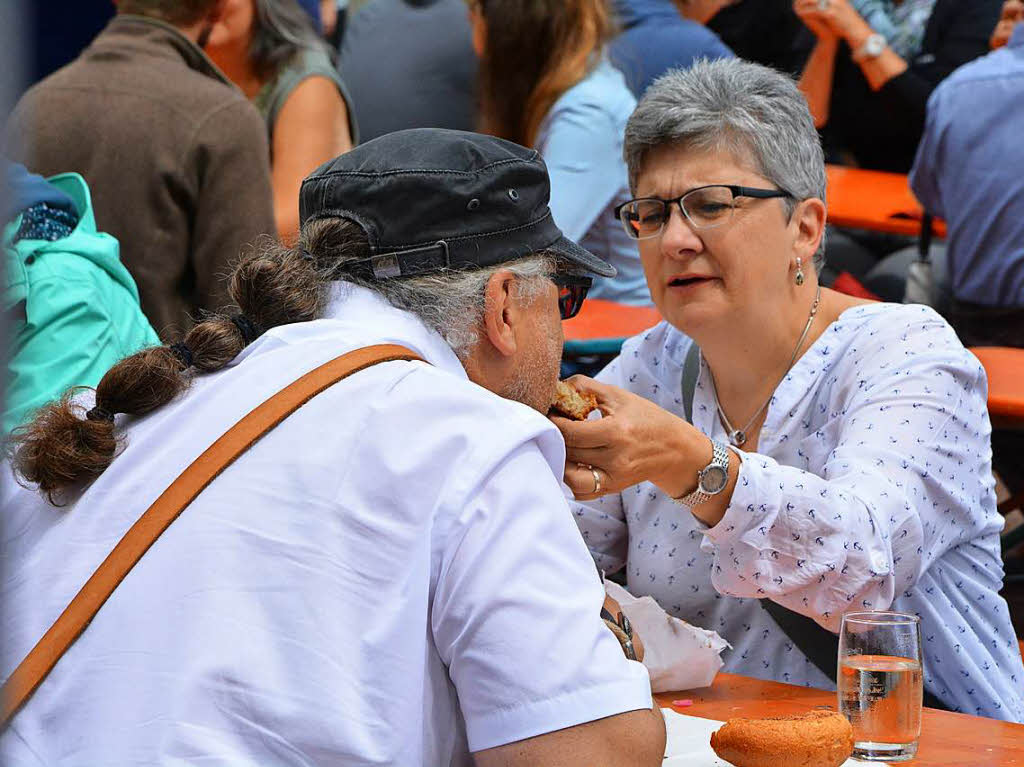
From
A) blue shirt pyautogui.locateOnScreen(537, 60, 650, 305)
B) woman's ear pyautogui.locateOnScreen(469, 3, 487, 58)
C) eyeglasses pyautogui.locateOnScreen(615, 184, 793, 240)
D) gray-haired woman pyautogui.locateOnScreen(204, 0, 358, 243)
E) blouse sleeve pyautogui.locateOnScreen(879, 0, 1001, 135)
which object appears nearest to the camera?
eyeglasses pyautogui.locateOnScreen(615, 184, 793, 240)

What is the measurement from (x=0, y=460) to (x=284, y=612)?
2.51 feet

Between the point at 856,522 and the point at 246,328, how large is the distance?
3.20 ft

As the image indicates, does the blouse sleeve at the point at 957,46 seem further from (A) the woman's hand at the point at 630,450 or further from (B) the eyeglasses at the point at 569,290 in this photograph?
(B) the eyeglasses at the point at 569,290

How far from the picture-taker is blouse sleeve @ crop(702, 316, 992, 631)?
204cm

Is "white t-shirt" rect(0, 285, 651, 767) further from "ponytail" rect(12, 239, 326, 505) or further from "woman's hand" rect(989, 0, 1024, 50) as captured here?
"woman's hand" rect(989, 0, 1024, 50)

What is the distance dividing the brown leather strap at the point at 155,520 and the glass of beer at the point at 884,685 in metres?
0.78

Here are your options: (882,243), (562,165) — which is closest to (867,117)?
(882,243)

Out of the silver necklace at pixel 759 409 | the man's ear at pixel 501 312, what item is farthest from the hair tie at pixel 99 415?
the silver necklace at pixel 759 409

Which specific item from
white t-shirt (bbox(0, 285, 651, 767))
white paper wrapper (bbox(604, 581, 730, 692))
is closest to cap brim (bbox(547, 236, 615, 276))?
white t-shirt (bbox(0, 285, 651, 767))

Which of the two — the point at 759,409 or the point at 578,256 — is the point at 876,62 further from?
the point at 578,256

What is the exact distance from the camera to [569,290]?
5.83 feet

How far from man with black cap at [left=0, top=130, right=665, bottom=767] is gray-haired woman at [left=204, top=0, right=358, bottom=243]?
→ 2768 mm

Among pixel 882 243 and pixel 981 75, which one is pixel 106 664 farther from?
pixel 882 243

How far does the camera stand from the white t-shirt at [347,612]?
1318 millimetres
